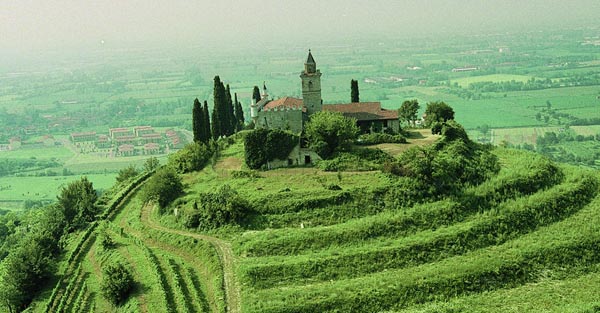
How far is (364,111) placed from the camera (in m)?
56.7

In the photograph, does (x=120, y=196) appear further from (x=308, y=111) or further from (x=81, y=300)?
(x=308, y=111)

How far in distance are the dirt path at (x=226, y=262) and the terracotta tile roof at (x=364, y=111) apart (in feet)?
77.7

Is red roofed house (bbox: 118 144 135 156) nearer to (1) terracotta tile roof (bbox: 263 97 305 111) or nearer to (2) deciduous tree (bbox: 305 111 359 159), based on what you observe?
(1) terracotta tile roof (bbox: 263 97 305 111)

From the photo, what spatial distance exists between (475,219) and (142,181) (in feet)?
124

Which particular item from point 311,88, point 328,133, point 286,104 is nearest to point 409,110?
point 311,88

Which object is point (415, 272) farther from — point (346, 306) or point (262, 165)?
point (262, 165)

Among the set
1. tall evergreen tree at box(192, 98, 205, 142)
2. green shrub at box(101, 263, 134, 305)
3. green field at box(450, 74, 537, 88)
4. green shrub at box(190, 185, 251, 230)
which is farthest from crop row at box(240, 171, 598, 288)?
green field at box(450, 74, 537, 88)

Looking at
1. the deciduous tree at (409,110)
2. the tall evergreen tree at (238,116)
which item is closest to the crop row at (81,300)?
the tall evergreen tree at (238,116)

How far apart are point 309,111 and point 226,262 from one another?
2593cm

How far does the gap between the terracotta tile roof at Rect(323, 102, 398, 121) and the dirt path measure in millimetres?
23689

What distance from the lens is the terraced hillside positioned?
29422mm

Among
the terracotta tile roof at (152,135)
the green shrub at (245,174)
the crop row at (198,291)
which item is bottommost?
the terracotta tile roof at (152,135)

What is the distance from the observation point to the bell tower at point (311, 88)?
54.6 metres

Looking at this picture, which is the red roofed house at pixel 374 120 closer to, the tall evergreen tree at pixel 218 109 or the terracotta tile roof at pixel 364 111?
the terracotta tile roof at pixel 364 111
